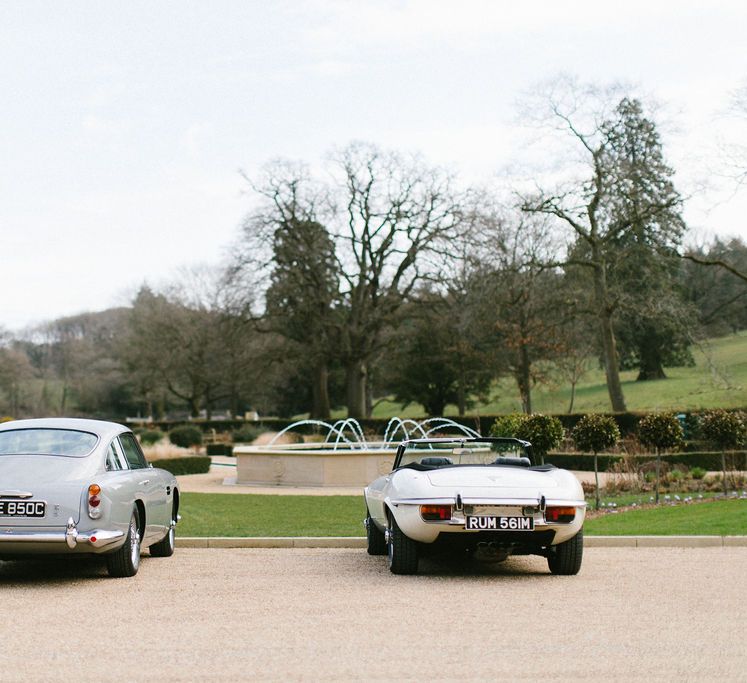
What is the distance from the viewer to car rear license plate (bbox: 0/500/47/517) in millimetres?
8828

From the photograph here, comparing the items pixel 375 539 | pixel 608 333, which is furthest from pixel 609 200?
pixel 375 539

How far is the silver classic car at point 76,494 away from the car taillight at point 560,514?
150 inches

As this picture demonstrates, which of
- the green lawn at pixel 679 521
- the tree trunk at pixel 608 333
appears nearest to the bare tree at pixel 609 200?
the tree trunk at pixel 608 333

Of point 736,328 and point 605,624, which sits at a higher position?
point 736,328

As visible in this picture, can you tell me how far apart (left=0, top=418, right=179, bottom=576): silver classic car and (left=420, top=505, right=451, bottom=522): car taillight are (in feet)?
8.92

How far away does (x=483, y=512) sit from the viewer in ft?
30.0

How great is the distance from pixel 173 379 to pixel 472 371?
86.8 feet

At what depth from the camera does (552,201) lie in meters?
43.8

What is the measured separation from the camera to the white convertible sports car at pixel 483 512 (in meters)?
9.14

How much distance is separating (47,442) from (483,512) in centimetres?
414

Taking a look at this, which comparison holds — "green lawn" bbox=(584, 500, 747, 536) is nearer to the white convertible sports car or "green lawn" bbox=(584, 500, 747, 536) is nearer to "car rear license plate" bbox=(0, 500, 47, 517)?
the white convertible sports car

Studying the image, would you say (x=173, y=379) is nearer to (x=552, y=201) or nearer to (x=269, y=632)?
(x=552, y=201)

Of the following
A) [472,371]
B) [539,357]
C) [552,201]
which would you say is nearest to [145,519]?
[552,201]

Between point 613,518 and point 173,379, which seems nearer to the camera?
point 613,518
